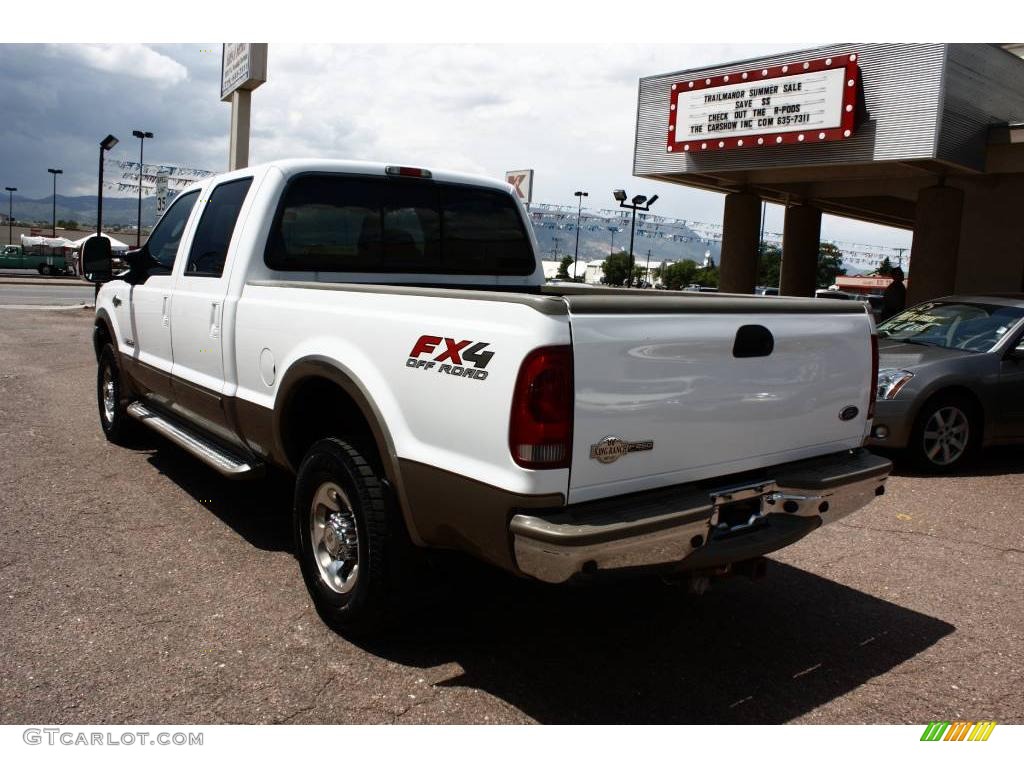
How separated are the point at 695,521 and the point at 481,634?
1277 mm

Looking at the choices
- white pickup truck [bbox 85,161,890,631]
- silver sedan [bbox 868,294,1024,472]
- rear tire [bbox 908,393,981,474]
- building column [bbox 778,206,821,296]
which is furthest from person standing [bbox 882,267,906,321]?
white pickup truck [bbox 85,161,890,631]

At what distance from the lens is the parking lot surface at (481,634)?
10.4 feet

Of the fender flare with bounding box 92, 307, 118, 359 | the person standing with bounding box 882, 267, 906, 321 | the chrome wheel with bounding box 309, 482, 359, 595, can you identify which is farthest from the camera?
the person standing with bounding box 882, 267, 906, 321

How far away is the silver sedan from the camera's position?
23.0 ft

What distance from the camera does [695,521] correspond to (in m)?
2.98

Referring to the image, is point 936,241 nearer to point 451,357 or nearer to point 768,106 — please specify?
point 768,106

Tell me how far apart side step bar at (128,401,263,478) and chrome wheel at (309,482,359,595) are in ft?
2.41

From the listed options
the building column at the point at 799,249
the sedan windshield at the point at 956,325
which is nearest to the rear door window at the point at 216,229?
the sedan windshield at the point at 956,325

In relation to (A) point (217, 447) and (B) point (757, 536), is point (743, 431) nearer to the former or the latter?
(B) point (757, 536)

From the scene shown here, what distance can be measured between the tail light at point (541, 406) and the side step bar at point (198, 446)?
2147 millimetres

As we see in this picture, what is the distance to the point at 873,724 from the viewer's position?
3.14 m

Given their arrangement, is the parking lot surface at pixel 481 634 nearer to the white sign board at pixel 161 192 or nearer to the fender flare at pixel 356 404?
the fender flare at pixel 356 404

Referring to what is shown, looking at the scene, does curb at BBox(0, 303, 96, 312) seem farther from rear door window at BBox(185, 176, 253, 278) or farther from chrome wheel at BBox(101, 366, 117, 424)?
rear door window at BBox(185, 176, 253, 278)

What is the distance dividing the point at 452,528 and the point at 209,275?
264cm
